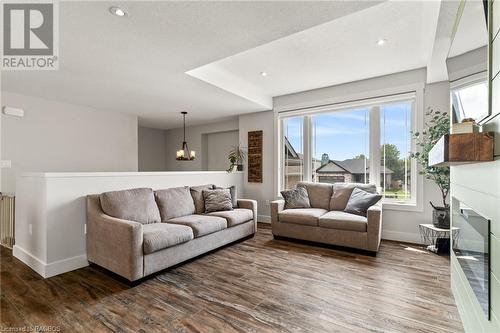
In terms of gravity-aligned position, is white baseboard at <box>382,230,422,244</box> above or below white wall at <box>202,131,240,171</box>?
below

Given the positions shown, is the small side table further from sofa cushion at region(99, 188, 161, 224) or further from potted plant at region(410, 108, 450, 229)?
sofa cushion at region(99, 188, 161, 224)

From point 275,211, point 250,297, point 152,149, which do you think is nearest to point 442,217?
point 275,211

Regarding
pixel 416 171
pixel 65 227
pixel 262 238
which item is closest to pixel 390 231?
pixel 416 171

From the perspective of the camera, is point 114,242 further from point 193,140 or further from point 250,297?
point 193,140

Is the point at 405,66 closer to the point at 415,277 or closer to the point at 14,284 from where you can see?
the point at 415,277

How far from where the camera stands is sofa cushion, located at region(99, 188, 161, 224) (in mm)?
2811

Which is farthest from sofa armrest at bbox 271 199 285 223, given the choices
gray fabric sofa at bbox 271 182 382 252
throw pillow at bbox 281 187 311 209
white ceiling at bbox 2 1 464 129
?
white ceiling at bbox 2 1 464 129

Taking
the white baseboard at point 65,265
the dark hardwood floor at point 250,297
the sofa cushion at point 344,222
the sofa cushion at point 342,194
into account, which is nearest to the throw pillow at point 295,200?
the sofa cushion at point 342,194

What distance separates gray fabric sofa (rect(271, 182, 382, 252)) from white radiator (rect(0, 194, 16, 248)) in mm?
3810

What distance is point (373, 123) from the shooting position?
4137mm

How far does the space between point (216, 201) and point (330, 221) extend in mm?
1778

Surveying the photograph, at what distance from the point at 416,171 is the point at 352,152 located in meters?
1.02

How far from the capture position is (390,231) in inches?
153

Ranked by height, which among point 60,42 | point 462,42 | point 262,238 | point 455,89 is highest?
point 60,42
